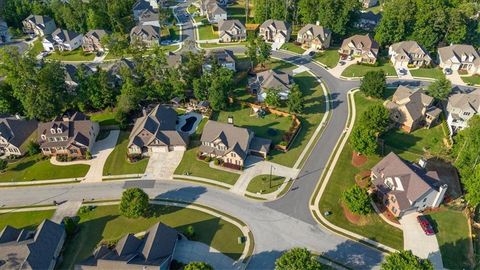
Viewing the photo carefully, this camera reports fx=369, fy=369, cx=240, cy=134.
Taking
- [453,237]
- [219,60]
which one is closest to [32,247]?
[453,237]

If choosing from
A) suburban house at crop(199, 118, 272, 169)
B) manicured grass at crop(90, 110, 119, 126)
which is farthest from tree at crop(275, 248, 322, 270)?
manicured grass at crop(90, 110, 119, 126)

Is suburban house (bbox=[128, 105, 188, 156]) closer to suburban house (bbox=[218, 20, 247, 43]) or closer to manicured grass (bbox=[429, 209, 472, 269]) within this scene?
manicured grass (bbox=[429, 209, 472, 269])

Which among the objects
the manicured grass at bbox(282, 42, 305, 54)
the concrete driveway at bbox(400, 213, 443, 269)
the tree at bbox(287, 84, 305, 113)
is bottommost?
the concrete driveway at bbox(400, 213, 443, 269)

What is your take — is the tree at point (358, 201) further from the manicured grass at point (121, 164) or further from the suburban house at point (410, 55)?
the suburban house at point (410, 55)

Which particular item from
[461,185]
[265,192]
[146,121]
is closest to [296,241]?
[265,192]

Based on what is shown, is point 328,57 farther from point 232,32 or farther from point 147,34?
point 147,34

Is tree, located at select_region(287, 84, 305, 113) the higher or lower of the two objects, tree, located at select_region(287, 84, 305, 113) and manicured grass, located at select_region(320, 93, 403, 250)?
the higher
